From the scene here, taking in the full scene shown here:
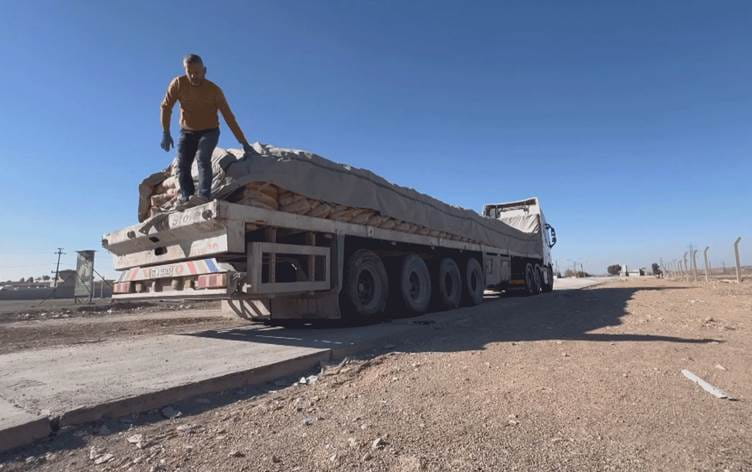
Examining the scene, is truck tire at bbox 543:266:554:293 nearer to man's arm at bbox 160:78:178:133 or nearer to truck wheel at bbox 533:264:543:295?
truck wheel at bbox 533:264:543:295

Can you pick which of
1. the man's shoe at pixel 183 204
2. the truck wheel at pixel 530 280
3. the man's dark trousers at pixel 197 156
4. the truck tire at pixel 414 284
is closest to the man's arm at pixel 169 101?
the man's dark trousers at pixel 197 156

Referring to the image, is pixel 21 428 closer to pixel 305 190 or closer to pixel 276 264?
pixel 276 264

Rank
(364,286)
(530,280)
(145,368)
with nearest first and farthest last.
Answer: (145,368)
(364,286)
(530,280)

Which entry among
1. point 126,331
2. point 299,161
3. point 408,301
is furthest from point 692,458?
point 126,331

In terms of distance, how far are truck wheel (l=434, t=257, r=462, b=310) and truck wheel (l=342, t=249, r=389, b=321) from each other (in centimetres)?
206

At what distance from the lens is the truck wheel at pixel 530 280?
611 inches

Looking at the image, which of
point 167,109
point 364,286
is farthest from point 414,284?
point 167,109

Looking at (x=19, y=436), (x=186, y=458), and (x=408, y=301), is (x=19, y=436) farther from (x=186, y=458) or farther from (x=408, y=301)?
(x=408, y=301)

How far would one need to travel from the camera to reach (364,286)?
7031 mm

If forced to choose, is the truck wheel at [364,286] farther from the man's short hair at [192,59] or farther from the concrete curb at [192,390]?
the man's short hair at [192,59]

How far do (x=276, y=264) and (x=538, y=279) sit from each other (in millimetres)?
13441

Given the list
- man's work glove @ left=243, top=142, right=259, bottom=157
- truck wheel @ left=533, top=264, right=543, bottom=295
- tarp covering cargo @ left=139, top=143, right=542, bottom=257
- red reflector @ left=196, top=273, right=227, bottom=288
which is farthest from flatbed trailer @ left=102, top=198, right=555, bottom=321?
truck wheel @ left=533, top=264, right=543, bottom=295

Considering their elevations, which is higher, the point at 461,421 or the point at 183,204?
the point at 183,204

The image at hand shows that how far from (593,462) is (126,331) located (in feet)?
25.1
